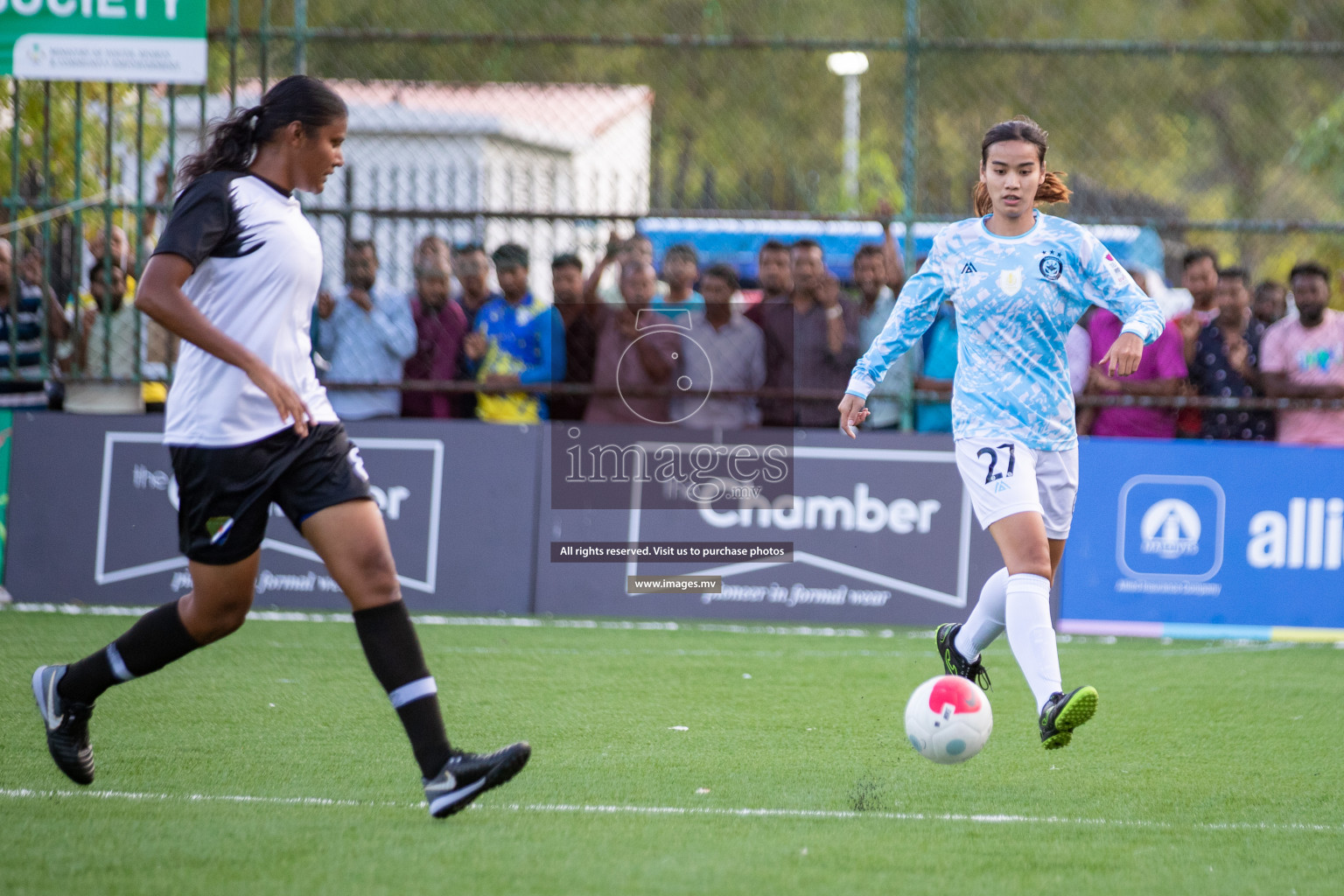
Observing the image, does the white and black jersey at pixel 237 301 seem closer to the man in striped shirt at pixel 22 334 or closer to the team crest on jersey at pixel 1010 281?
the team crest on jersey at pixel 1010 281

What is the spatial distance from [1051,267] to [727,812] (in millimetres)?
2172

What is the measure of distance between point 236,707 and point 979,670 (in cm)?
297

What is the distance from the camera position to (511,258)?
9484 mm

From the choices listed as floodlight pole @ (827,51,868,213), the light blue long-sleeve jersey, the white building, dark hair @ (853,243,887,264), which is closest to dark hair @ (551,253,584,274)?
the white building

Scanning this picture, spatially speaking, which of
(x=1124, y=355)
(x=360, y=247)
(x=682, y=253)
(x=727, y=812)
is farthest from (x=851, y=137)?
(x=727, y=812)

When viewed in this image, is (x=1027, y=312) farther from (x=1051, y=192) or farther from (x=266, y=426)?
(x=266, y=426)

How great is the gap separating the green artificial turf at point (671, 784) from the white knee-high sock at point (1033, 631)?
353mm

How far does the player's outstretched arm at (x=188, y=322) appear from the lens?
4.14m

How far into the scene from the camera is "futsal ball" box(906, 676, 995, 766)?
471cm

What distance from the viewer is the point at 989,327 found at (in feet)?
17.4

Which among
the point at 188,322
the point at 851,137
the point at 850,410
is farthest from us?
the point at 851,137

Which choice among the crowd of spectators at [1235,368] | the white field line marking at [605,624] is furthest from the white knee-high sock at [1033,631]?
the crowd of spectators at [1235,368]

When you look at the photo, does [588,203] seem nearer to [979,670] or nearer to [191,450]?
[979,670]

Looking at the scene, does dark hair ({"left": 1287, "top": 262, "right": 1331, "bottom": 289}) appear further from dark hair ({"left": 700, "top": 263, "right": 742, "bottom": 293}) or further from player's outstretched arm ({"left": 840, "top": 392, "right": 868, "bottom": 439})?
player's outstretched arm ({"left": 840, "top": 392, "right": 868, "bottom": 439})
